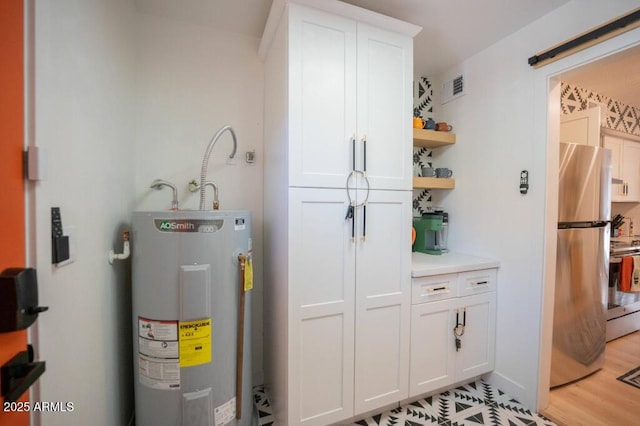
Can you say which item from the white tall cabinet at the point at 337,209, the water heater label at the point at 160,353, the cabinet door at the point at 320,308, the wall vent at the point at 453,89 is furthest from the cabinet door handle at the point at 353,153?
the wall vent at the point at 453,89

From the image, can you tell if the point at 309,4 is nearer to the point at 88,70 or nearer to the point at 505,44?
the point at 88,70

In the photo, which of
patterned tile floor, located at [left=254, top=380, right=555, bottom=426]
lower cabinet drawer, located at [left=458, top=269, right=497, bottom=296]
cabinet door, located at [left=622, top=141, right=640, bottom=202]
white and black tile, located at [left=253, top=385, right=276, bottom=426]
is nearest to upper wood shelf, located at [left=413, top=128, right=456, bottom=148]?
lower cabinet drawer, located at [left=458, top=269, right=497, bottom=296]

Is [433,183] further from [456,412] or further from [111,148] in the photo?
[111,148]

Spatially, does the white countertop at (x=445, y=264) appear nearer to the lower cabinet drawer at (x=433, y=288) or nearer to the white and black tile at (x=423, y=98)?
the lower cabinet drawer at (x=433, y=288)

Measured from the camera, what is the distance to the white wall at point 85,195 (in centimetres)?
73

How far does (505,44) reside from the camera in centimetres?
180

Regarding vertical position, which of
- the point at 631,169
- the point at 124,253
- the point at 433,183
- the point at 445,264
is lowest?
the point at 445,264

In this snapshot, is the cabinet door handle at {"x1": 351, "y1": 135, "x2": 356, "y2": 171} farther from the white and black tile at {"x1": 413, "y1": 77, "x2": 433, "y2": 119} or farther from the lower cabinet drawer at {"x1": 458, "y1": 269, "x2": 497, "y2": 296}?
the white and black tile at {"x1": 413, "y1": 77, "x2": 433, "y2": 119}

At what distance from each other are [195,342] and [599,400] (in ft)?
8.41

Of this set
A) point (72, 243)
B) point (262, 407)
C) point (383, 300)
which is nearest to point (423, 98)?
point (383, 300)

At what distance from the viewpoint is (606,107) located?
273 cm

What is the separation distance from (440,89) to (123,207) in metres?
2.60

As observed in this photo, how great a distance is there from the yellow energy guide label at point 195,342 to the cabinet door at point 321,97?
79cm

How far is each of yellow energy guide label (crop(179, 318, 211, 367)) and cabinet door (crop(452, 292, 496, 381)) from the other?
1544mm
